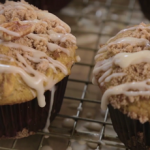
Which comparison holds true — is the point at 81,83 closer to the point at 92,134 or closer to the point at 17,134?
the point at 92,134

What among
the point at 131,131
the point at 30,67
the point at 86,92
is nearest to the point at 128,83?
the point at 131,131

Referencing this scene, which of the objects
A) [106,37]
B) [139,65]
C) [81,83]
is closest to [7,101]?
[139,65]

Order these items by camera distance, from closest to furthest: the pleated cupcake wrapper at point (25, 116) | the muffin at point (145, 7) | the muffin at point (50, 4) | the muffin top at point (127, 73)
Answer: the muffin top at point (127, 73)
the pleated cupcake wrapper at point (25, 116)
the muffin at point (50, 4)
the muffin at point (145, 7)

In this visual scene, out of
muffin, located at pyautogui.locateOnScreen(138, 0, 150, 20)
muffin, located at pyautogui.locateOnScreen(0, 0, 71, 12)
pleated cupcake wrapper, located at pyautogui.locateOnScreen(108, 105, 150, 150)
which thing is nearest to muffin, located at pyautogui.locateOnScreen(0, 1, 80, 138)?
pleated cupcake wrapper, located at pyautogui.locateOnScreen(108, 105, 150, 150)

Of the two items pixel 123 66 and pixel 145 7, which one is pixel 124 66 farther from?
pixel 145 7

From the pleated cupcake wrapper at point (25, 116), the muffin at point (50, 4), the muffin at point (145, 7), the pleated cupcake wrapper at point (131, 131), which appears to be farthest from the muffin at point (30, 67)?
the muffin at point (145, 7)

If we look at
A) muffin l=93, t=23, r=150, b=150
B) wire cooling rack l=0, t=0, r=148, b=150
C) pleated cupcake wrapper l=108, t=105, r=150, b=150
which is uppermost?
muffin l=93, t=23, r=150, b=150

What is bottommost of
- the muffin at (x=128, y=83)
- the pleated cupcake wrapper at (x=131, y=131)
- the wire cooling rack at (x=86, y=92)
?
the wire cooling rack at (x=86, y=92)

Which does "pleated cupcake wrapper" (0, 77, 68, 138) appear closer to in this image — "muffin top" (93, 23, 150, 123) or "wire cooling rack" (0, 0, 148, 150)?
"wire cooling rack" (0, 0, 148, 150)

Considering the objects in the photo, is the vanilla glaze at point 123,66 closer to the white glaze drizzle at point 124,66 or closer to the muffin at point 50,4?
the white glaze drizzle at point 124,66
